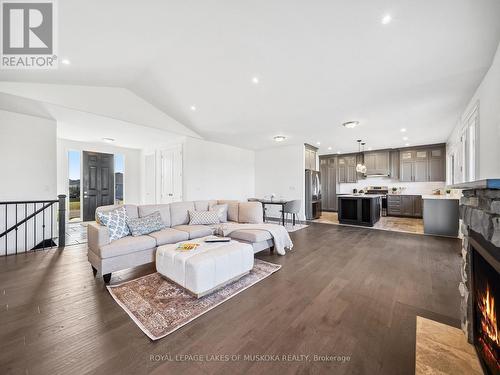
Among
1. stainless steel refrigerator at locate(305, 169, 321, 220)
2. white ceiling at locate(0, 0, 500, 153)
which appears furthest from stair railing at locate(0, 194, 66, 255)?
stainless steel refrigerator at locate(305, 169, 321, 220)

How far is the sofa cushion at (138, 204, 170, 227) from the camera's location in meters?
3.61

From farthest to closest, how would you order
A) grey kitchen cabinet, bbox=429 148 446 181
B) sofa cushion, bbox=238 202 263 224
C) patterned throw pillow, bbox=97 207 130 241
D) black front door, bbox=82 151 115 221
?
grey kitchen cabinet, bbox=429 148 446 181
black front door, bbox=82 151 115 221
sofa cushion, bbox=238 202 263 224
patterned throw pillow, bbox=97 207 130 241

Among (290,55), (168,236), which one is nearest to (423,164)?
(290,55)

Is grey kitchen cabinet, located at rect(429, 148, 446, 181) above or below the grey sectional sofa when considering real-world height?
above

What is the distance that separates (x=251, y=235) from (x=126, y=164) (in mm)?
6589

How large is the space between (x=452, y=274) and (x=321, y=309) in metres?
2.29

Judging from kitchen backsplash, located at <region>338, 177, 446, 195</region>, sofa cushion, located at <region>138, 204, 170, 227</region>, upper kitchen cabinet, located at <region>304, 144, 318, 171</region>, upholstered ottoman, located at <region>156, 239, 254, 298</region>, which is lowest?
upholstered ottoman, located at <region>156, 239, 254, 298</region>

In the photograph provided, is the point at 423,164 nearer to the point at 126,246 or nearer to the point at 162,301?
the point at 162,301

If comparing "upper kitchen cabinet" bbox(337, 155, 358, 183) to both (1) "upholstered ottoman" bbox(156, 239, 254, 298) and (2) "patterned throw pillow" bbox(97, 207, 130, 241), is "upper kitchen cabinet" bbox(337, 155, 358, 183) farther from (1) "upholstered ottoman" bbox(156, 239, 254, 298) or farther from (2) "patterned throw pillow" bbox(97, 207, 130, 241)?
(2) "patterned throw pillow" bbox(97, 207, 130, 241)

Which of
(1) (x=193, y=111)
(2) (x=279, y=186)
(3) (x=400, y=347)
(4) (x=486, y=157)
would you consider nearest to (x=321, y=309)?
(3) (x=400, y=347)

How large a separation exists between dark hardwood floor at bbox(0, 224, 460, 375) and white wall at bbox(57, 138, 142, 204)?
12.8 ft

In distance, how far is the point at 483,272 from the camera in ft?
4.27

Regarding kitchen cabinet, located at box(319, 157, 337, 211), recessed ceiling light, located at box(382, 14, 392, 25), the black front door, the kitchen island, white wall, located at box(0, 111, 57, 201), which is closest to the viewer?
recessed ceiling light, located at box(382, 14, 392, 25)

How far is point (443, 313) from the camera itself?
6.44 feet
